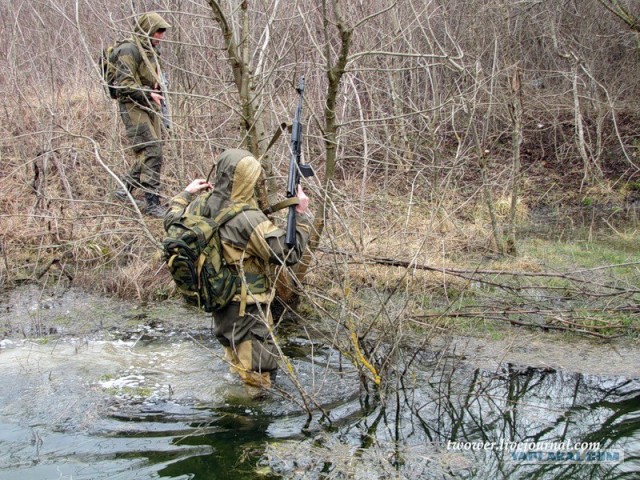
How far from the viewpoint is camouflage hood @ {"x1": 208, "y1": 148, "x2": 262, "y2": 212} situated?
4.87 metres

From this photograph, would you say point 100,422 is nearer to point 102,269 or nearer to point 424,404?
point 424,404

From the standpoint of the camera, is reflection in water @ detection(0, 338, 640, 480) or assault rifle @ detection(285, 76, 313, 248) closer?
reflection in water @ detection(0, 338, 640, 480)

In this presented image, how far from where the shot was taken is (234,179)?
16.0ft

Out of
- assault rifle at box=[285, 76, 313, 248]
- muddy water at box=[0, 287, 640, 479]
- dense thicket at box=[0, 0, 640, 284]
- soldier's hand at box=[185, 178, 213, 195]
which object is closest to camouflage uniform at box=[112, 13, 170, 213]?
dense thicket at box=[0, 0, 640, 284]

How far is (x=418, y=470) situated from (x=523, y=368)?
1774mm

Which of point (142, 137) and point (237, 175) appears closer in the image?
point (237, 175)

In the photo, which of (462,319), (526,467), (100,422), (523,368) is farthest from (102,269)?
(526,467)

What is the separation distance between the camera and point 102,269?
821cm

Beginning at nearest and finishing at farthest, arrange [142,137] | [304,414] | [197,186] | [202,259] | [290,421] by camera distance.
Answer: [202,259] → [290,421] → [304,414] → [197,186] → [142,137]

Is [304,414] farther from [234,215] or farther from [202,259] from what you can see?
[234,215]

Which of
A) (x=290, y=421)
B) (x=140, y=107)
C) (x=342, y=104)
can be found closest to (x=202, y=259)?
(x=290, y=421)

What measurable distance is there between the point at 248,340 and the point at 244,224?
864 millimetres

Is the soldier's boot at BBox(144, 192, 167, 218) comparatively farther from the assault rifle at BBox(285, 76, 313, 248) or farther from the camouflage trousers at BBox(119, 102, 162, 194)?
the assault rifle at BBox(285, 76, 313, 248)

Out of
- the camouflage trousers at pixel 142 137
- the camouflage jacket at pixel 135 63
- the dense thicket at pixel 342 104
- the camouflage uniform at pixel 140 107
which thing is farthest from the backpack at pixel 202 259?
the camouflage trousers at pixel 142 137
